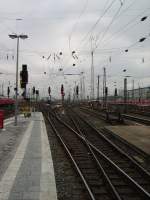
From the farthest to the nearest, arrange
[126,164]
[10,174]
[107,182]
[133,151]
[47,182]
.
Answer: [133,151], [126,164], [10,174], [107,182], [47,182]

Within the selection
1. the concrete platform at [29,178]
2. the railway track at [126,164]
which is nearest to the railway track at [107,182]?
the railway track at [126,164]

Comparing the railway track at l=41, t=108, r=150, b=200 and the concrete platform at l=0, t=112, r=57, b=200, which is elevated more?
the concrete platform at l=0, t=112, r=57, b=200

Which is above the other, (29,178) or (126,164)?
(29,178)

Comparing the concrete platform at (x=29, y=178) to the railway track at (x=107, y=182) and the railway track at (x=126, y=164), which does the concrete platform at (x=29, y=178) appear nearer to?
the railway track at (x=107, y=182)

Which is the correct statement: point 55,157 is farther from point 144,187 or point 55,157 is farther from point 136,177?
point 144,187

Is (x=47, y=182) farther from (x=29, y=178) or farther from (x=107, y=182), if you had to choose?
(x=107, y=182)

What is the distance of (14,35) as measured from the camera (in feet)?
112

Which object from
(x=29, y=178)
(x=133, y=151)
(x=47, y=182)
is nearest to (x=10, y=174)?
(x=29, y=178)

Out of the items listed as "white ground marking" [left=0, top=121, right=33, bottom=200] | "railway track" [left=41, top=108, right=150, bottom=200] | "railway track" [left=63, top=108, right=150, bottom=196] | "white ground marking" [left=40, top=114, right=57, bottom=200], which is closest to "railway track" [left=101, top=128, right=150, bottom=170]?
"railway track" [left=63, top=108, right=150, bottom=196]

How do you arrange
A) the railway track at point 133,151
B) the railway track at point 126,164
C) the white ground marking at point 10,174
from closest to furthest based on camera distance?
the white ground marking at point 10,174
the railway track at point 126,164
the railway track at point 133,151

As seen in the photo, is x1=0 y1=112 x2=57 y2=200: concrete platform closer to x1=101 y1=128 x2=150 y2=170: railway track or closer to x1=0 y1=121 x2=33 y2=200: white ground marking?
x1=0 y1=121 x2=33 y2=200: white ground marking

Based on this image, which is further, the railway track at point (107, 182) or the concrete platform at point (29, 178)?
the railway track at point (107, 182)

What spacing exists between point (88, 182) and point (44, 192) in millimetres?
2309

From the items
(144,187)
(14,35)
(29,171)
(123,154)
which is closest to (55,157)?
(123,154)
